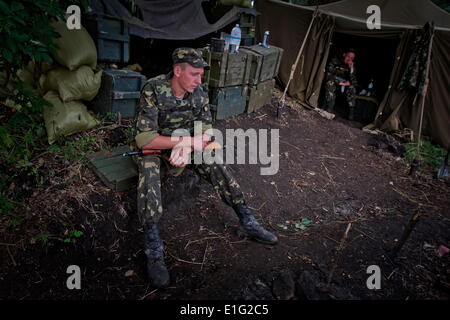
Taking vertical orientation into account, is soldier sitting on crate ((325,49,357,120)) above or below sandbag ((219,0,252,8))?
below

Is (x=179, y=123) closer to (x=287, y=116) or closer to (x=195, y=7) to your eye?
(x=195, y=7)

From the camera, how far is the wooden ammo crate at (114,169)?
3.12 metres

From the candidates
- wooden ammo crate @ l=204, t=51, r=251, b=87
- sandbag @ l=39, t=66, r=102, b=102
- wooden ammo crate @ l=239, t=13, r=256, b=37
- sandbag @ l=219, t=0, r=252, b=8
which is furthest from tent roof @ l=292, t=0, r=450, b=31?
sandbag @ l=39, t=66, r=102, b=102

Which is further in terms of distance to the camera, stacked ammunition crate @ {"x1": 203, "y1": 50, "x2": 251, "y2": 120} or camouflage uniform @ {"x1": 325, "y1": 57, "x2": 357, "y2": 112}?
camouflage uniform @ {"x1": 325, "y1": 57, "x2": 357, "y2": 112}

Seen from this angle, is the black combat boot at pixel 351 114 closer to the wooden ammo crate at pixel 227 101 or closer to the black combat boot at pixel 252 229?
the wooden ammo crate at pixel 227 101

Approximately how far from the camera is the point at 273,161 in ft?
15.8

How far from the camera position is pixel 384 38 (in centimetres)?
737

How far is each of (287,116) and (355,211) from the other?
128 inches

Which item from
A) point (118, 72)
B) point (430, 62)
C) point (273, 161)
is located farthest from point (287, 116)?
point (118, 72)

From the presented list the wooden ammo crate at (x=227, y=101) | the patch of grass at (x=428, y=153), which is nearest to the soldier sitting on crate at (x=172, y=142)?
the wooden ammo crate at (x=227, y=101)

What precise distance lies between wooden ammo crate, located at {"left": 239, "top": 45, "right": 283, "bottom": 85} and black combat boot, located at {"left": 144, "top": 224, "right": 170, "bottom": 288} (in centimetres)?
383

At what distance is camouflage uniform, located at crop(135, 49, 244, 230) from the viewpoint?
8.90 ft

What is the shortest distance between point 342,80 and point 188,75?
655 cm

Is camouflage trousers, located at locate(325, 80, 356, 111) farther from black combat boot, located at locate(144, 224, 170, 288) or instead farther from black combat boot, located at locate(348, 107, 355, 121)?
black combat boot, located at locate(144, 224, 170, 288)
